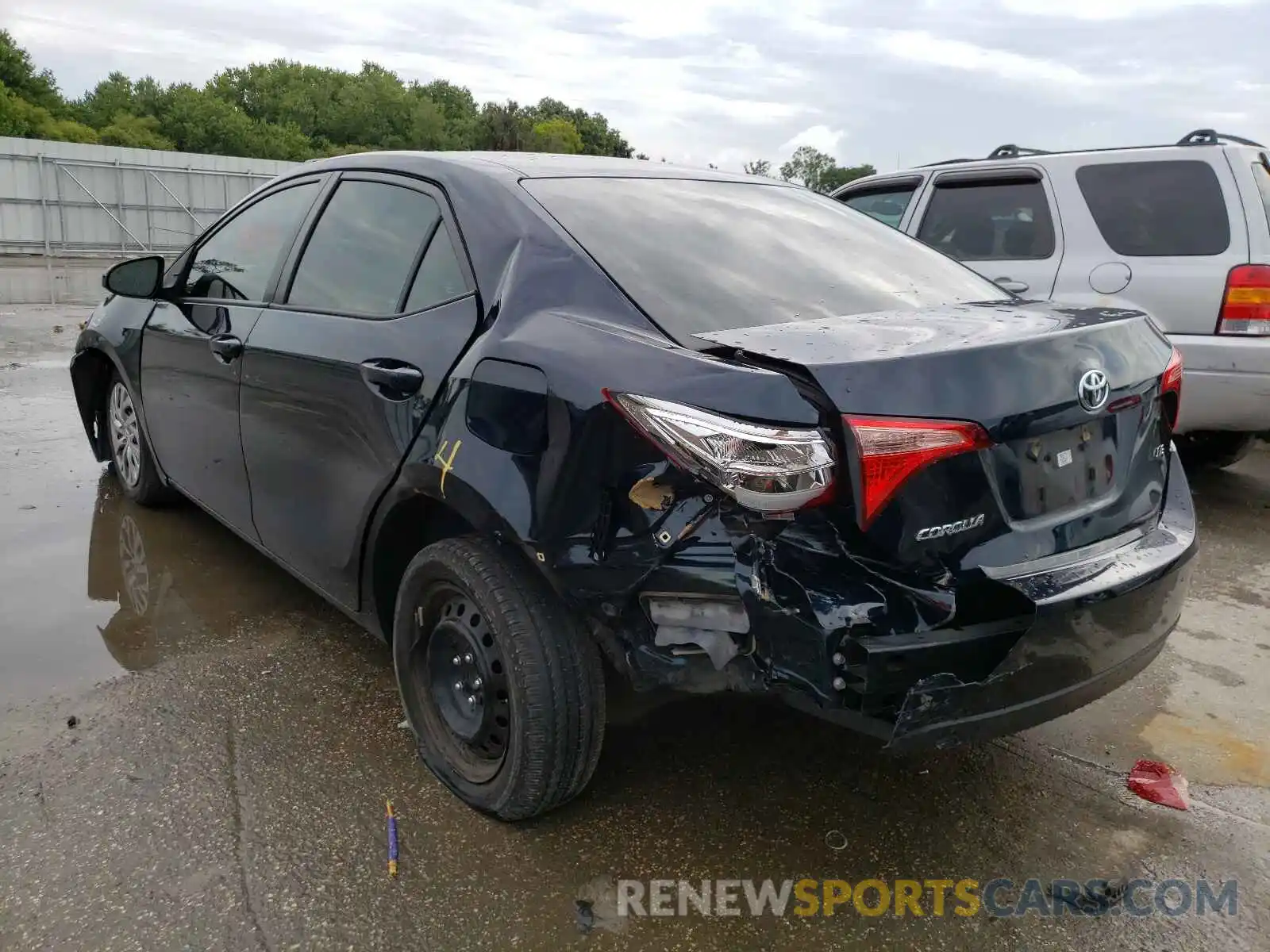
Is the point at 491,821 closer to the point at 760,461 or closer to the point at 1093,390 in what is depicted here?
the point at 760,461

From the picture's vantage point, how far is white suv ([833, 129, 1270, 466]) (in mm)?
4695

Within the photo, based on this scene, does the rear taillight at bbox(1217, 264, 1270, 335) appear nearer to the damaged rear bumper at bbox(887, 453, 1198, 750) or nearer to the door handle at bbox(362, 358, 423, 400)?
the damaged rear bumper at bbox(887, 453, 1198, 750)

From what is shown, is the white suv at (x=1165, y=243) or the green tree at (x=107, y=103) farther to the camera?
the green tree at (x=107, y=103)

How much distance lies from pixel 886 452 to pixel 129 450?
4.13 metres

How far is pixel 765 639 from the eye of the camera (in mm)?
1932

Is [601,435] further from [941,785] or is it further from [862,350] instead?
[941,785]

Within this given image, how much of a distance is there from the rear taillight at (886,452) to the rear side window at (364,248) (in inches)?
58.9

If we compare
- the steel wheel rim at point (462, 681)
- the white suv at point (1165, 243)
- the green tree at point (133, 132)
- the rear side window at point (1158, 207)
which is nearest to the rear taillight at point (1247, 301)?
the white suv at point (1165, 243)

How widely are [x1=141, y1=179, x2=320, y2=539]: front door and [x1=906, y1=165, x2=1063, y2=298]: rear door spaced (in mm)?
3742

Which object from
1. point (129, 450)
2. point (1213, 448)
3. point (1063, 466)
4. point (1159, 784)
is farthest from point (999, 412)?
point (1213, 448)

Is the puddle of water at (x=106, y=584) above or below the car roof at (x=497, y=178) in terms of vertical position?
below

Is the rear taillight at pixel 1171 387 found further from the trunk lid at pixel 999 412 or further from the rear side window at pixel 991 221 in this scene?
the rear side window at pixel 991 221

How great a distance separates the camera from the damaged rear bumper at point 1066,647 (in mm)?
1940

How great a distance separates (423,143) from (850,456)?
79289 mm
